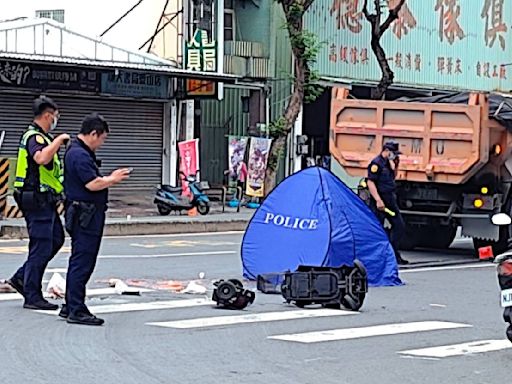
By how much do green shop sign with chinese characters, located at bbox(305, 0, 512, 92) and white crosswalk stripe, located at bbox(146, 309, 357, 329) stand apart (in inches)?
934

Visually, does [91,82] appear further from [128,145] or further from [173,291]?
Answer: [173,291]

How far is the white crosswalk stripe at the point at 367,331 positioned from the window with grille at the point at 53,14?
907 inches

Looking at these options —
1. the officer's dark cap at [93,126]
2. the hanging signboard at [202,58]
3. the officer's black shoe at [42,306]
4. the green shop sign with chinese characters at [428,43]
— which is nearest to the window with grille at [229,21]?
the green shop sign with chinese characters at [428,43]

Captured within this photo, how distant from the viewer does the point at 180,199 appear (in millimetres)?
27969

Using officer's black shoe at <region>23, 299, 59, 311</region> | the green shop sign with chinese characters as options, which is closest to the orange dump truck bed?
officer's black shoe at <region>23, 299, 59, 311</region>

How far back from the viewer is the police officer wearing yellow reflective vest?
11648 millimetres

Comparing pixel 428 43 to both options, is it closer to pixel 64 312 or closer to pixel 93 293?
pixel 93 293

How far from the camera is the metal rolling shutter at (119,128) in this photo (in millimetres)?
28812

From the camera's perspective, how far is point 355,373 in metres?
9.37

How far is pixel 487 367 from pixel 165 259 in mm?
9062

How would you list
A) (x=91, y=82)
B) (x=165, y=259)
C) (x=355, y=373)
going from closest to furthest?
1. (x=355, y=373)
2. (x=165, y=259)
3. (x=91, y=82)

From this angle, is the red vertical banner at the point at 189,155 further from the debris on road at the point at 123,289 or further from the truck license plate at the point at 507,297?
the truck license plate at the point at 507,297

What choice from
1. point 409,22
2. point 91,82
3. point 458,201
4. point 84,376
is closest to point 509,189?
point 458,201

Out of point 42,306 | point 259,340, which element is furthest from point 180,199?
point 259,340
